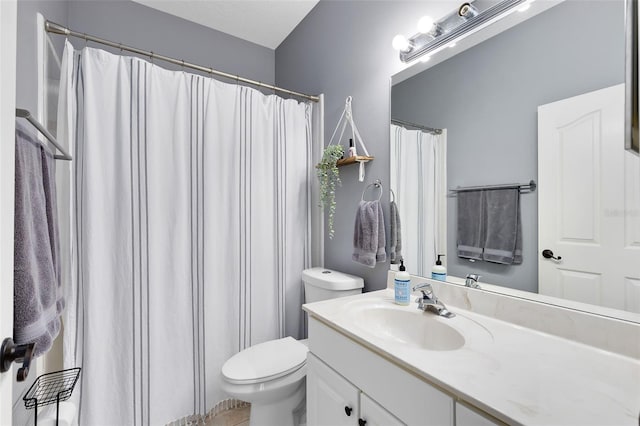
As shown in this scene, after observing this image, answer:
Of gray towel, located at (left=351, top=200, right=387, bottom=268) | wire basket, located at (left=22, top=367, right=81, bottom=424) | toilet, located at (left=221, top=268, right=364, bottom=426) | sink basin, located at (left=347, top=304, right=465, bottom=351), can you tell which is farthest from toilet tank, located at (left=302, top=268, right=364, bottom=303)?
wire basket, located at (left=22, top=367, right=81, bottom=424)

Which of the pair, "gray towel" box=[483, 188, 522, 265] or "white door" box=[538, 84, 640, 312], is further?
"gray towel" box=[483, 188, 522, 265]

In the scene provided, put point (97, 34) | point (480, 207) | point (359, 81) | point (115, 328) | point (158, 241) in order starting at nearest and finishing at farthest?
point (480, 207)
point (115, 328)
point (158, 241)
point (359, 81)
point (97, 34)

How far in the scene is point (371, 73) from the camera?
1544mm

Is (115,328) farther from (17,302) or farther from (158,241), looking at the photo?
(17,302)

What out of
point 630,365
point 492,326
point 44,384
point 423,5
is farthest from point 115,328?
point 423,5

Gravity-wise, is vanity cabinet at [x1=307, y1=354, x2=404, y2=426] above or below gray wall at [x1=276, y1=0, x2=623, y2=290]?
below

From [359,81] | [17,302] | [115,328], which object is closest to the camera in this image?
[17,302]

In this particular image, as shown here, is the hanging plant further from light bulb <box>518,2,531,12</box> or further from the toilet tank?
light bulb <box>518,2,531,12</box>

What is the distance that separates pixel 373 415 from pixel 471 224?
2.54ft

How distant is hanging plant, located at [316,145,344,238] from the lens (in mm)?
1703

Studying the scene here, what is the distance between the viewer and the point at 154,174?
1.48 meters

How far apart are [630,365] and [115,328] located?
6.30 ft

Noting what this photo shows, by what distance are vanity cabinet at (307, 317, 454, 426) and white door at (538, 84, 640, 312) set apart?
0.56m

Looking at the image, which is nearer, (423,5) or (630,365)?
(630,365)
